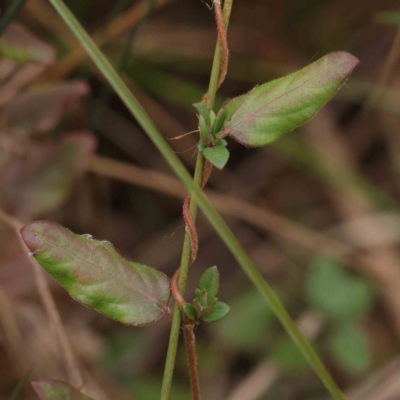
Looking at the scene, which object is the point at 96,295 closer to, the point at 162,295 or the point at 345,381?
the point at 162,295

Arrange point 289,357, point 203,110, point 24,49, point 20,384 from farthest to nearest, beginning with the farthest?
point 289,357 → point 24,49 → point 20,384 → point 203,110

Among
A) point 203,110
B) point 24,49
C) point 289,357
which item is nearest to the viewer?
point 203,110

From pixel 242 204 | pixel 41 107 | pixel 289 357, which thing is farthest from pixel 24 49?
pixel 289 357

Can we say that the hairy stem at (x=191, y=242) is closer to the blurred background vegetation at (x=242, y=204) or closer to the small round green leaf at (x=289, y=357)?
the blurred background vegetation at (x=242, y=204)

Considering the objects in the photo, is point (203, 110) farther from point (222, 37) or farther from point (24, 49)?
point (24, 49)

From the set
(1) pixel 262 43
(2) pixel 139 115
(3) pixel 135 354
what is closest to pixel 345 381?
(3) pixel 135 354

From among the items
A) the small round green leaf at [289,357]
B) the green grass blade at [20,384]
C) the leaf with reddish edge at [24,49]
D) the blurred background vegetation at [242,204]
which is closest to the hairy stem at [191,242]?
the green grass blade at [20,384]
